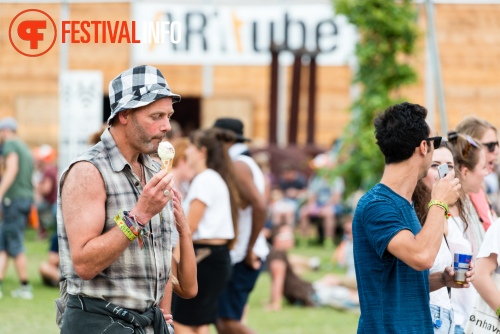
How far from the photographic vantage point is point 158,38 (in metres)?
6.31

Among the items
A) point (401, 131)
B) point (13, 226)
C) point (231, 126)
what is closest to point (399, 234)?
point (401, 131)

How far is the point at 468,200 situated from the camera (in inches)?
222

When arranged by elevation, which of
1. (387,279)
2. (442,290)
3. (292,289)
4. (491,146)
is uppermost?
(491,146)

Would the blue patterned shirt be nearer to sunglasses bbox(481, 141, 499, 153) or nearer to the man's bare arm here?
the man's bare arm

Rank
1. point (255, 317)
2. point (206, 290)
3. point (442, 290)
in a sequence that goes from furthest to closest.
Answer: point (255, 317) < point (206, 290) < point (442, 290)

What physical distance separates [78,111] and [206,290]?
6.50 meters

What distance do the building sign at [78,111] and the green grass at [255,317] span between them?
1.91m

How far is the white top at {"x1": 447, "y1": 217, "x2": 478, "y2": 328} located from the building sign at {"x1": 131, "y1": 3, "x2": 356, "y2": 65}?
12.0m

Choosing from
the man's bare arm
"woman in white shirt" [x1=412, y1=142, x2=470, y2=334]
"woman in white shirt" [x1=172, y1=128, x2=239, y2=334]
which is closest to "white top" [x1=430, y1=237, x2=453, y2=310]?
"woman in white shirt" [x1=412, y1=142, x2=470, y2=334]

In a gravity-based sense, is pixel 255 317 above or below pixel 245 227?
below

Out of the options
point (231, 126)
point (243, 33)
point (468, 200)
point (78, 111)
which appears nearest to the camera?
point (468, 200)

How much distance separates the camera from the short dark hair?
13.8 ft

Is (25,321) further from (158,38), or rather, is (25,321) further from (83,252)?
(83,252)

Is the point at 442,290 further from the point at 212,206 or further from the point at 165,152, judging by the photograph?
the point at 212,206
